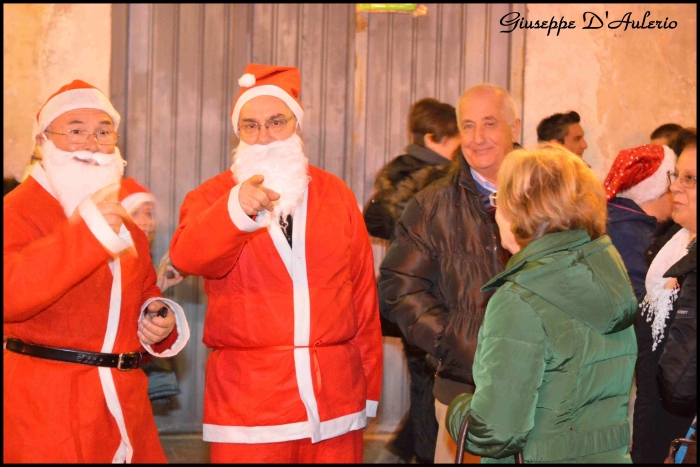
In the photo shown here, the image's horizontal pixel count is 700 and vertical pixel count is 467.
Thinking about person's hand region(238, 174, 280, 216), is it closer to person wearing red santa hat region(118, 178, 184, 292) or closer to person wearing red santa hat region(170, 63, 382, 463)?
person wearing red santa hat region(170, 63, 382, 463)

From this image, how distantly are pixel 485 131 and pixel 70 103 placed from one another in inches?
79.1

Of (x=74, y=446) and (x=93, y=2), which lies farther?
(x=93, y=2)

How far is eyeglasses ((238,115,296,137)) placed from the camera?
11.0 ft

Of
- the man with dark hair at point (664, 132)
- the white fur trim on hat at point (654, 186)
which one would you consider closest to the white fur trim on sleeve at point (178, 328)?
the white fur trim on hat at point (654, 186)

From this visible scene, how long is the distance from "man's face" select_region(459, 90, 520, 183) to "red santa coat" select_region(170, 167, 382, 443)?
0.97 metres

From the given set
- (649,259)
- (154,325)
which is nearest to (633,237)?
(649,259)

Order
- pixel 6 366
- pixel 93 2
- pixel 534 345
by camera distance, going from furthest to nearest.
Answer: pixel 93 2
pixel 6 366
pixel 534 345

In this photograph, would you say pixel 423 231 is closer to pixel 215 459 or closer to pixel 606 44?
pixel 215 459

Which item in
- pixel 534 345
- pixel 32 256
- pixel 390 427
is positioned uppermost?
pixel 32 256

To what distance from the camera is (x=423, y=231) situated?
3.71m

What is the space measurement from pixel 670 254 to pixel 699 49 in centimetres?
304

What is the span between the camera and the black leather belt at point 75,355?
2.74 meters

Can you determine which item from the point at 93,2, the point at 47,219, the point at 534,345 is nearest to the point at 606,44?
the point at 93,2

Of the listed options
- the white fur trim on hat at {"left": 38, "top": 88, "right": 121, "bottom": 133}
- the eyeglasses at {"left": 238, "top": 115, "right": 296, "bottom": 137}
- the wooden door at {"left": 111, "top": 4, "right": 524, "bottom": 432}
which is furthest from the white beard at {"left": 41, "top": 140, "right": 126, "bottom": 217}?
the wooden door at {"left": 111, "top": 4, "right": 524, "bottom": 432}
